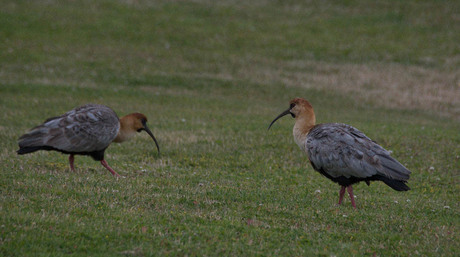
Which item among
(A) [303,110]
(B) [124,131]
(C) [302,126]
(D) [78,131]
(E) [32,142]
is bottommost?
(B) [124,131]

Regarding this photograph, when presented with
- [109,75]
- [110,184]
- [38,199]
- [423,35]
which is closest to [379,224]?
[110,184]

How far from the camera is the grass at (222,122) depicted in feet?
22.8

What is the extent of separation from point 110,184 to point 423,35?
27614 mm

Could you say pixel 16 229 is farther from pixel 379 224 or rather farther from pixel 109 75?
pixel 109 75

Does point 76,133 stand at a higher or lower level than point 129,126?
higher

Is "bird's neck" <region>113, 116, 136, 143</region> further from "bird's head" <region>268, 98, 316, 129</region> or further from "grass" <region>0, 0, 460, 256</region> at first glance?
"bird's head" <region>268, 98, 316, 129</region>

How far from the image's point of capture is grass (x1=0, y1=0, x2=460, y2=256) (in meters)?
6.94

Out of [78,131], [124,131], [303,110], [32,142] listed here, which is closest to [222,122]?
[124,131]

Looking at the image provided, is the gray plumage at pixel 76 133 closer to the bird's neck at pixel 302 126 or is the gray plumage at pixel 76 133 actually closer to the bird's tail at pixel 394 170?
the bird's neck at pixel 302 126

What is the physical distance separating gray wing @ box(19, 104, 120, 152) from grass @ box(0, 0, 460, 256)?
0.57m

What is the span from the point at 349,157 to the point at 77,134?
17.1ft

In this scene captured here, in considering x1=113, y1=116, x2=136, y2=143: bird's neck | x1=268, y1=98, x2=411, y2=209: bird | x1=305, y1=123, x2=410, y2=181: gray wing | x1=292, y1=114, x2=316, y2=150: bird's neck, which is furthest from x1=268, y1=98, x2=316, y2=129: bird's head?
x1=113, y1=116, x2=136, y2=143: bird's neck

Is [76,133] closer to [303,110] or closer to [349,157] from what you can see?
[303,110]

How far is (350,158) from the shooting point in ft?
29.1
